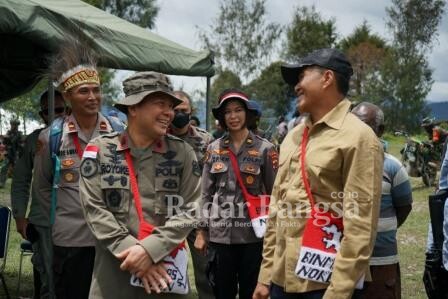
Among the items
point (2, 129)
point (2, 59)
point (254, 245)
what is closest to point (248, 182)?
point (254, 245)

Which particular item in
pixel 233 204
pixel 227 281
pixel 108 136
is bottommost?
pixel 227 281

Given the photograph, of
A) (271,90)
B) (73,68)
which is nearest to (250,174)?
(73,68)

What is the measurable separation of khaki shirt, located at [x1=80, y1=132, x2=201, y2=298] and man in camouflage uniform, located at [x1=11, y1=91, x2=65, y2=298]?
122cm

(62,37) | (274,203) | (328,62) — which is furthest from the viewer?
(62,37)

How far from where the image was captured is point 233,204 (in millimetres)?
4344

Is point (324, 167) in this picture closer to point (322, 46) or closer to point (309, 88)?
point (309, 88)

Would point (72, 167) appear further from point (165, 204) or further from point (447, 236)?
point (447, 236)

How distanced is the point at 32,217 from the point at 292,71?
6.83 ft

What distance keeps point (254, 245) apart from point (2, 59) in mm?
2960

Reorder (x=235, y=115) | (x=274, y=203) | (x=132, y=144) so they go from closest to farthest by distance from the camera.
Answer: (x=132, y=144) → (x=274, y=203) → (x=235, y=115)

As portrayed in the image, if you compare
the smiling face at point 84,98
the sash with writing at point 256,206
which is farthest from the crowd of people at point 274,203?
the sash with writing at point 256,206

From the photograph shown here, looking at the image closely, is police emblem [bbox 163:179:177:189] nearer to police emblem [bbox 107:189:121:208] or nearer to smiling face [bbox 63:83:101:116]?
police emblem [bbox 107:189:121:208]

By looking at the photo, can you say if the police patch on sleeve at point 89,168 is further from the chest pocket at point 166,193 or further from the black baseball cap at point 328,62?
the black baseball cap at point 328,62

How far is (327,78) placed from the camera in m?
2.73
